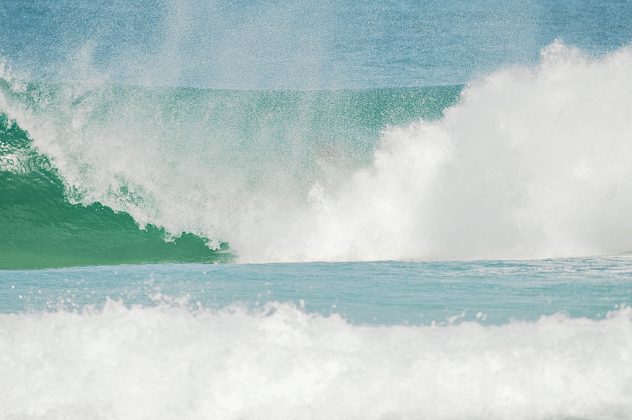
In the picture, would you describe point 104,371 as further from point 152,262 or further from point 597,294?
point 152,262

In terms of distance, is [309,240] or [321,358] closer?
[321,358]

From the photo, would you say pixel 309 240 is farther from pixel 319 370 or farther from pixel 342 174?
pixel 319 370

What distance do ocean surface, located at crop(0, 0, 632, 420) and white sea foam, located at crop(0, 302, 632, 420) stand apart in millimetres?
13

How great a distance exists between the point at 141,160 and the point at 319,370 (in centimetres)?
663

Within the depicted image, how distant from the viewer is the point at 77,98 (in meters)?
12.3

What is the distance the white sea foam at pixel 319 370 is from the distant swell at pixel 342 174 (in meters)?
3.65

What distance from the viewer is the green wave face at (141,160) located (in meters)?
10.4

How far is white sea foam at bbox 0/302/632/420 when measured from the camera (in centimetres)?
538

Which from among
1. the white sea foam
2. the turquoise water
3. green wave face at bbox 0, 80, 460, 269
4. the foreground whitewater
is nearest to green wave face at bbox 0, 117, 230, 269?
green wave face at bbox 0, 80, 460, 269

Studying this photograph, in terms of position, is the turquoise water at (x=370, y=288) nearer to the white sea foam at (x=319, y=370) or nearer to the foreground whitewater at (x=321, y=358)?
the foreground whitewater at (x=321, y=358)

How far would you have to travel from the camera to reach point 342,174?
11.9 m

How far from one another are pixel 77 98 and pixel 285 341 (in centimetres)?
755

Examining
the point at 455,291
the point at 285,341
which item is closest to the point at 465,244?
the point at 455,291

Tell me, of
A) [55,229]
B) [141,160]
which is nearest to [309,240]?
[141,160]
